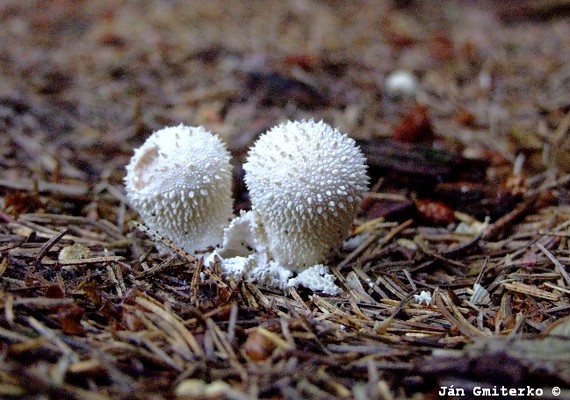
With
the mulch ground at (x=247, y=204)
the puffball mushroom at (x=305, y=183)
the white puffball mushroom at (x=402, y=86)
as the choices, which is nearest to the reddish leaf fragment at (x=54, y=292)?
the mulch ground at (x=247, y=204)

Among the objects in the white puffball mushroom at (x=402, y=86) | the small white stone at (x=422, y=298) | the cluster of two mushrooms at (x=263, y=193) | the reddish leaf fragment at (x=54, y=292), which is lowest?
the small white stone at (x=422, y=298)

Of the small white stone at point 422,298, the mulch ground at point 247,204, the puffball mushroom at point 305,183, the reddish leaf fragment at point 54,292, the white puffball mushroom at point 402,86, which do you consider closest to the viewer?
the mulch ground at point 247,204

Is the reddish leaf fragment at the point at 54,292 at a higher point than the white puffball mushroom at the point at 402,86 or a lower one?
lower

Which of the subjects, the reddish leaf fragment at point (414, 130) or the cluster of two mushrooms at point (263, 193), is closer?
the cluster of two mushrooms at point (263, 193)

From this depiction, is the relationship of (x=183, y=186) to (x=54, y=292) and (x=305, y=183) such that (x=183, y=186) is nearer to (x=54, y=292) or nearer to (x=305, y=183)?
(x=305, y=183)

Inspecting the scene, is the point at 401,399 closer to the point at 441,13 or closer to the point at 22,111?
the point at 22,111

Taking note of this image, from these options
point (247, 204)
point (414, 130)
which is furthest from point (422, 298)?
point (414, 130)

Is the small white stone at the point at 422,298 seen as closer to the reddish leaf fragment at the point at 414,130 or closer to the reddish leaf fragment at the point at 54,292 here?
the reddish leaf fragment at the point at 54,292
